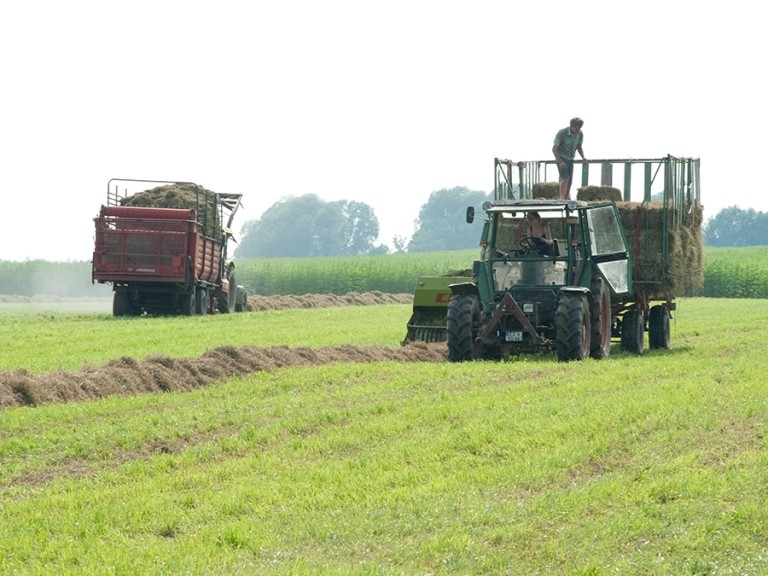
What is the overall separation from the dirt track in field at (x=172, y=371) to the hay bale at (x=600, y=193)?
3.68 meters

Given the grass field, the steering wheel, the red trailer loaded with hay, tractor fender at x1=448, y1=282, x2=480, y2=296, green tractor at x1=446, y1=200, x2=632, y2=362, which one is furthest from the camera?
the red trailer loaded with hay

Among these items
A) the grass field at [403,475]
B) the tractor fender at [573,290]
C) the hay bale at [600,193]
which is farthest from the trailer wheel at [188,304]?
the grass field at [403,475]

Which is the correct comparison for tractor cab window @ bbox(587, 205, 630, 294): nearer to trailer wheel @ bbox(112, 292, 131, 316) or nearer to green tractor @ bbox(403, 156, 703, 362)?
green tractor @ bbox(403, 156, 703, 362)

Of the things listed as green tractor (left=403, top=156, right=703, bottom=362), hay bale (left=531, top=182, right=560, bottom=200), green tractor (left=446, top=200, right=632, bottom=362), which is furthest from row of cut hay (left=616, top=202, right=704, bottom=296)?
green tractor (left=446, top=200, right=632, bottom=362)

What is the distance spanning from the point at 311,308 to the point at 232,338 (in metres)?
16.0

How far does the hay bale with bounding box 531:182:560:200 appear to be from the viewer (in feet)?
74.2

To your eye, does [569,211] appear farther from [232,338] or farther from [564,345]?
[232,338]

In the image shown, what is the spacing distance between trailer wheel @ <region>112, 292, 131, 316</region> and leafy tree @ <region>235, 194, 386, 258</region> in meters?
98.9

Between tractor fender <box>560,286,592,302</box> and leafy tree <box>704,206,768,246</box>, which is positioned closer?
tractor fender <box>560,286,592,302</box>

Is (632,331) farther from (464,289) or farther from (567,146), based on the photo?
(464,289)

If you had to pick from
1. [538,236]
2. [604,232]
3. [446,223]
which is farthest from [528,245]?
[446,223]

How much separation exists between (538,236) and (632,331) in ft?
10.8

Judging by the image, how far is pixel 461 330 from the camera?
18594 mm

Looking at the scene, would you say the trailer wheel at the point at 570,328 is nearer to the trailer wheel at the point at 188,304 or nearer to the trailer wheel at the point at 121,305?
the trailer wheel at the point at 188,304
